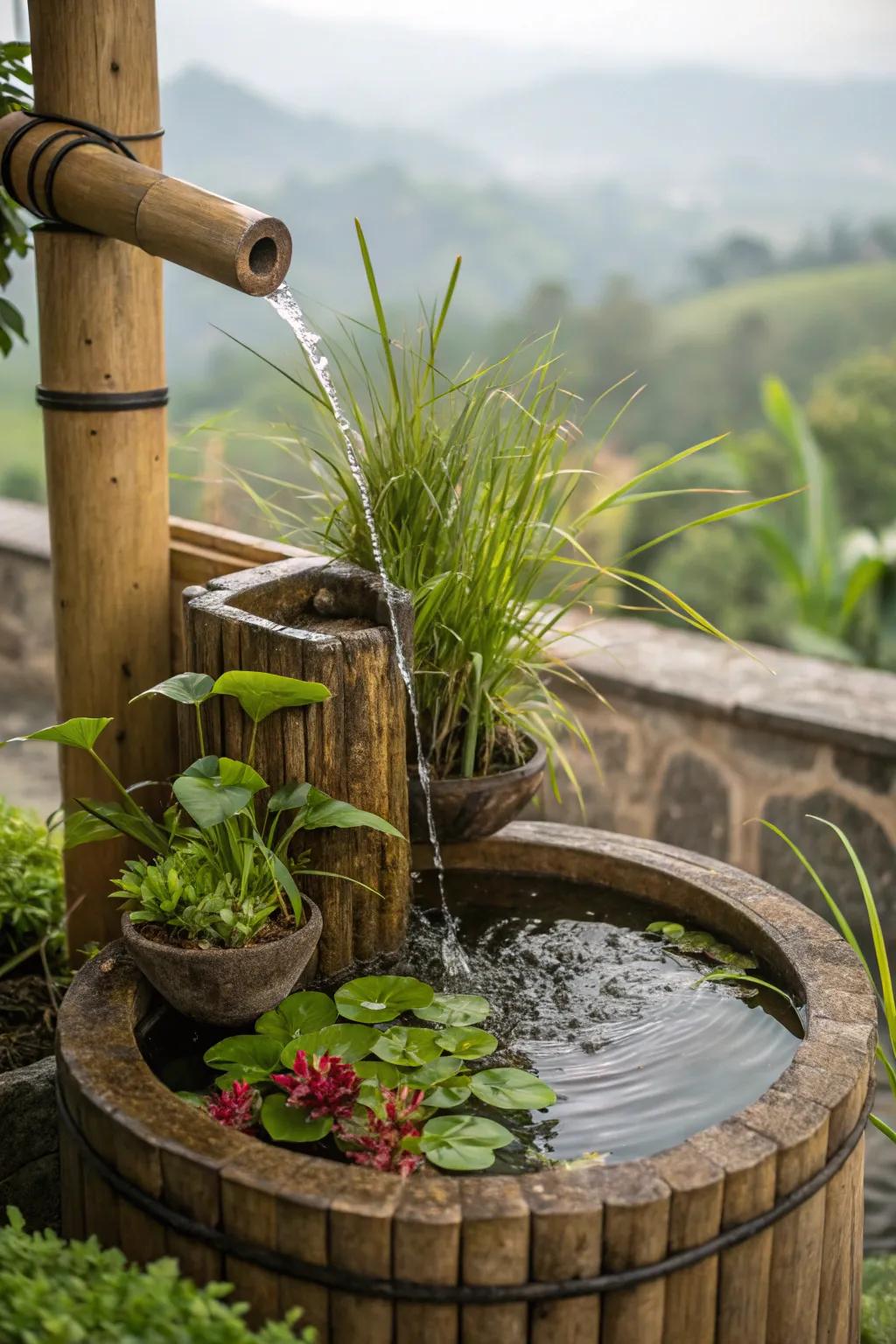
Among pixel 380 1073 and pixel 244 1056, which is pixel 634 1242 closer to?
pixel 380 1073

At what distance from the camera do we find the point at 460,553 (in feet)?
6.67

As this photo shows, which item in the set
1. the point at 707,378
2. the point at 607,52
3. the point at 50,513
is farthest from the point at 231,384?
the point at 607,52

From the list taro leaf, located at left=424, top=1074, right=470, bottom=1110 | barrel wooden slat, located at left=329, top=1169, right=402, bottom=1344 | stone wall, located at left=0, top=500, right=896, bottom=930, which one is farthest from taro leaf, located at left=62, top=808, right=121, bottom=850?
stone wall, located at left=0, top=500, right=896, bottom=930

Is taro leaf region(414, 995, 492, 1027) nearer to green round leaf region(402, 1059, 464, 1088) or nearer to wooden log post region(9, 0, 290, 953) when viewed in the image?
green round leaf region(402, 1059, 464, 1088)

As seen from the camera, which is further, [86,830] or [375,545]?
[375,545]

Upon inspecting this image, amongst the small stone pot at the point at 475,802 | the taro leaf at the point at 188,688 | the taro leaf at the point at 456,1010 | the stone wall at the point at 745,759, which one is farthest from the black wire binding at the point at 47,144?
the stone wall at the point at 745,759

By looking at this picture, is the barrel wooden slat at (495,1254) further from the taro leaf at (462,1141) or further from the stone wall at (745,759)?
the stone wall at (745,759)

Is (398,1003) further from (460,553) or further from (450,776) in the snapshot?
Answer: (460,553)

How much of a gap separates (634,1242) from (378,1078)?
0.43m

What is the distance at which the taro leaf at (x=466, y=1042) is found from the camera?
5.55 ft

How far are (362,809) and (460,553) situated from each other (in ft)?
1.56

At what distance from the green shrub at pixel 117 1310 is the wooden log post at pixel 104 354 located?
1086 mm

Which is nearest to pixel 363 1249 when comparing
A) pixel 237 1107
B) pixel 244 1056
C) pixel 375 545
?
pixel 237 1107

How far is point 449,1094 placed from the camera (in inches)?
62.9
